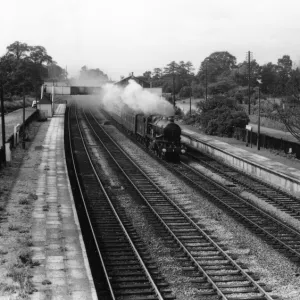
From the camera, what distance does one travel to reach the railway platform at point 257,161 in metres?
23.9

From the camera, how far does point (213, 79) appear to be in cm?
11412

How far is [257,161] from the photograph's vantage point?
2977 centimetres

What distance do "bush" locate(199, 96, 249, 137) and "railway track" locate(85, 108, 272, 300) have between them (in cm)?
2356

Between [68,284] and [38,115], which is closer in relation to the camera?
[68,284]

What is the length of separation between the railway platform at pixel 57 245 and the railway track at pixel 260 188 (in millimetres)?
8570

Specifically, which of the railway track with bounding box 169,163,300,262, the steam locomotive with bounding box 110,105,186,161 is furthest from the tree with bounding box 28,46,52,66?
the railway track with bounding box 169,163,300,262

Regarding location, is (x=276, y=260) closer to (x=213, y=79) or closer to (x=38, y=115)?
(x=38, y=115)

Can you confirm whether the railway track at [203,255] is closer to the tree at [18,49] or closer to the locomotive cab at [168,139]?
the locomotive cab at [168,139]

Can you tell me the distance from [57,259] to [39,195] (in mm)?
8128

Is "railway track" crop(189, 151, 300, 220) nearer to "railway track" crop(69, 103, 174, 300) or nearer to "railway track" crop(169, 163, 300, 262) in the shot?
"railway track" crop(169, 163, 300, 262)

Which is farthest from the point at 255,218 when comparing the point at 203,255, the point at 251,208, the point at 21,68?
the point at 21,68

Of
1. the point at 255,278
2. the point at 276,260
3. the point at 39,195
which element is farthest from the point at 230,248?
the point at 39,195

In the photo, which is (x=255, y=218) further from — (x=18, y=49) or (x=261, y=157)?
(x=18, y=49)

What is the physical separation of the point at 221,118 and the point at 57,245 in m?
34.6
